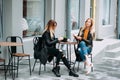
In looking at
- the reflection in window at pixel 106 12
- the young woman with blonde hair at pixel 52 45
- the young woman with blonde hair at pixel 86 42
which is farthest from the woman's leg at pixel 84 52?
the reflection in window at pixel 106 12

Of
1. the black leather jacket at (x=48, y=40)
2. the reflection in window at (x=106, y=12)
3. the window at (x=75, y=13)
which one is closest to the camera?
the black leather jacket at (x=48, y=40)

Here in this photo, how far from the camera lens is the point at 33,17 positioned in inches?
450

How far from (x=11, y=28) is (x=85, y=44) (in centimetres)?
211

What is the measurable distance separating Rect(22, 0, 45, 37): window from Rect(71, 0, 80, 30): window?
3.05 meters

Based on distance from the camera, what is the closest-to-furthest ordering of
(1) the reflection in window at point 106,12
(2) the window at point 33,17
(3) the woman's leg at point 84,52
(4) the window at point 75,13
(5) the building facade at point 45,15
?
1. (3) the woman's leg at point 84,52
2. (5) the building facade at point 45,15
3. (2) the window at point 33,17
4. (4) the window at point 75,13
5. (1) the reflection in window at point 106,12

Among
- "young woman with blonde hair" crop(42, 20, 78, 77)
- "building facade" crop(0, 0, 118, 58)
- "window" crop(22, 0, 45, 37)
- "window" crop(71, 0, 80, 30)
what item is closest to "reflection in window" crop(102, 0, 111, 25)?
"building facade" crop(0, 0, 118, 58)

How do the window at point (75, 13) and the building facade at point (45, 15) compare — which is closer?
the building facade at point (45, 15)

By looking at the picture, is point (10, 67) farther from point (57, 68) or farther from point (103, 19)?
point (103, 19)

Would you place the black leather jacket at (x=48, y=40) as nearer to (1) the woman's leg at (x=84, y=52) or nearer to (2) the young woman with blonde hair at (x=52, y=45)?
(2) the young woman with blonde hair at (x=52, y=45)

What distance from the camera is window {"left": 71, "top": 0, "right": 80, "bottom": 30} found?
14680 millimetres

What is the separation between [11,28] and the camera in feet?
31.0

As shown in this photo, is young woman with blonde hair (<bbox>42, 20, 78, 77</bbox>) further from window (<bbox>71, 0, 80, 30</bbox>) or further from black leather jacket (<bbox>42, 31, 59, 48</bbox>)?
window (<bbox>71, 0, 80, 30</bbox>)

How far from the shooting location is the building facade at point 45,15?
951 cm

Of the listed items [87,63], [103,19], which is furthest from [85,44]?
[103,19]
